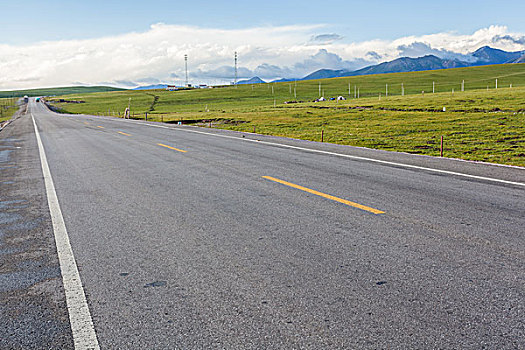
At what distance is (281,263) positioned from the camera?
178 inches

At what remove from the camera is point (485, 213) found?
6.30 m

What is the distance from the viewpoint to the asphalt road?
3.22 metres

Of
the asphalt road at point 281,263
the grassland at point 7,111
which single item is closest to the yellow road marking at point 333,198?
the asphalt road at point 281,263

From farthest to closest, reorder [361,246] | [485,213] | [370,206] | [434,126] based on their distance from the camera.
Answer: [434,126], [370,206], [485,213], [361,246]

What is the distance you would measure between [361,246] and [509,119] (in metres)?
Result: 28.4

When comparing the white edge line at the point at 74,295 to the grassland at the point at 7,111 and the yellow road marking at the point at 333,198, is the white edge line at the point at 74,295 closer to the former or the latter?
the yellow road marking at the point at 333,198

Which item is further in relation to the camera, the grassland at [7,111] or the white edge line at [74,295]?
the grassland at [7,111]

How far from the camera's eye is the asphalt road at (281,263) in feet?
10.6

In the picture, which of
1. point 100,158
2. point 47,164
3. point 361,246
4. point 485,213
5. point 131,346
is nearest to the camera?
point 131,346

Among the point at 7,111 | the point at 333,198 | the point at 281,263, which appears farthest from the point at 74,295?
the point at 7,111

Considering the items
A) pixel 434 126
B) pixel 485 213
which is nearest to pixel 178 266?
pixel 485 213

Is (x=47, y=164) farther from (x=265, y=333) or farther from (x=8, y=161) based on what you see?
(x=265, y=333)

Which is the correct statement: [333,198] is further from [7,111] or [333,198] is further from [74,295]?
[7,111]

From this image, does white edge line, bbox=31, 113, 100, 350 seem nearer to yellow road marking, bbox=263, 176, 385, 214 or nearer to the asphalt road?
the asphalt road
